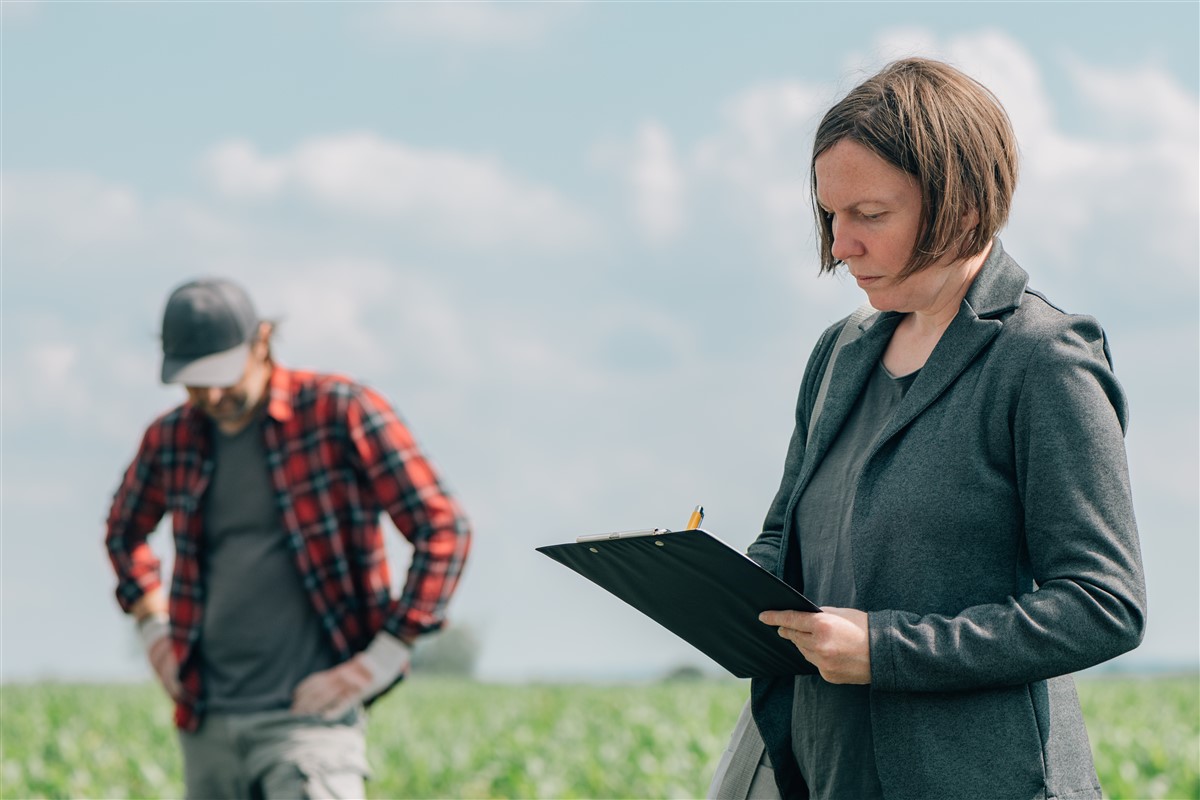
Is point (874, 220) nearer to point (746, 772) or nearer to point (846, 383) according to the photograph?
point (846, 383)

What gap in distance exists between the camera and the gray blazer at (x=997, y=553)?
1986 millimetres

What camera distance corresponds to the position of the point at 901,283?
217 centimetres

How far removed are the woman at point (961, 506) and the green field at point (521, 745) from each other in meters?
5.40

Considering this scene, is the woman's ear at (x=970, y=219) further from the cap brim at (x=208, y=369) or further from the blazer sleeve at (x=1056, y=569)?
the cap brim at (x=208, y=369)

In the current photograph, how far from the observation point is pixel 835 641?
2037mm

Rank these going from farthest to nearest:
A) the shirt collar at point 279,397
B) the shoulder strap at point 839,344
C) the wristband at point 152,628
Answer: the wristband at point 152,628 < the shirt collar at point 279,397 < the shoulder strap at point 839,344

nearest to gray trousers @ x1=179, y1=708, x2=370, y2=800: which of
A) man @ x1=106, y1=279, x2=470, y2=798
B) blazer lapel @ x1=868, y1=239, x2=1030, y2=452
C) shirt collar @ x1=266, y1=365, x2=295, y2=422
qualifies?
man @ x1=106, y1=279, x2=470, y2=798

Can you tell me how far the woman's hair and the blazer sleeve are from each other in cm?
22

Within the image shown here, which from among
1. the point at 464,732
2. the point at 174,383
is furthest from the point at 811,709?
the point at 464,732

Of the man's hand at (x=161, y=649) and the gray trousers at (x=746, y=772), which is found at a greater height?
the gray trousers at (x=746, y=772)

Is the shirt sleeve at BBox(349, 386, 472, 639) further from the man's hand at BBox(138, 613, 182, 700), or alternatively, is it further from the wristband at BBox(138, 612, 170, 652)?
the wristband at BBox(138, 612, 170, 652)

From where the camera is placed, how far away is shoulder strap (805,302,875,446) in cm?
247

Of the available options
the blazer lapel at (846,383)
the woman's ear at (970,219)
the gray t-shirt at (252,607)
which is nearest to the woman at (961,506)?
the woman's ear at (970,219)

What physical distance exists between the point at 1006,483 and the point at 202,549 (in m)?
2.67
